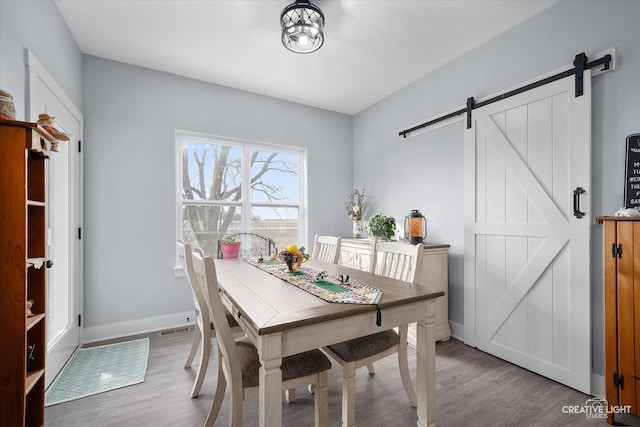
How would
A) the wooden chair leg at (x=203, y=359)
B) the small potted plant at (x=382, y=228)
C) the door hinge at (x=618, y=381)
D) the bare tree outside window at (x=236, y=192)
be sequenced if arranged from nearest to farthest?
the door hinge at (x=618, y=381), the wooden chair leg at (x=203, y=359), the small potted plant at (x=382, y=228), the bare tree outside window at (x=236, y=192)

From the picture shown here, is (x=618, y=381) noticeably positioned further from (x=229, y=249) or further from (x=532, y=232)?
(x=229, y=249)

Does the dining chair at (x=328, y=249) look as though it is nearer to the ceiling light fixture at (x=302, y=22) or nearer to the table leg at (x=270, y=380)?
the table leg at (x=270, y=380)

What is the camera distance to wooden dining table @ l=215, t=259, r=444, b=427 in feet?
3.73

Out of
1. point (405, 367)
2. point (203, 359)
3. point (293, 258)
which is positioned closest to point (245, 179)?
point (293, 258)

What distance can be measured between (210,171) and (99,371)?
2208 millimetres

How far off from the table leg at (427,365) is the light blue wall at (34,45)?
2.50m

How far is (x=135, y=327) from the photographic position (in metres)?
3.02

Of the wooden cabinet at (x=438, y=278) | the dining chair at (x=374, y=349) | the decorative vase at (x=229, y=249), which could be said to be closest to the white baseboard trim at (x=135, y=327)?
the decorative vase at (x=229, y=249)

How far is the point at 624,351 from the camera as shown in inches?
64.9

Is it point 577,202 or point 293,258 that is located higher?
point 577,202

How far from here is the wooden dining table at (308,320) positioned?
1.14 meters

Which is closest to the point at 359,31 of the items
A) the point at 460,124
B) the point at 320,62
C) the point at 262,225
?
the point at 320,62

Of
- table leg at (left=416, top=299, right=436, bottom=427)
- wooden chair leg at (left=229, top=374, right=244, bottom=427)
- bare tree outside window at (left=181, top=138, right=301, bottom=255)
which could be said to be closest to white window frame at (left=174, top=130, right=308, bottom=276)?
bare tree outside window at (left=181, top=138, right=301, bottom=255)

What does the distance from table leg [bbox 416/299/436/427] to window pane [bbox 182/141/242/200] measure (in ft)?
9.20
